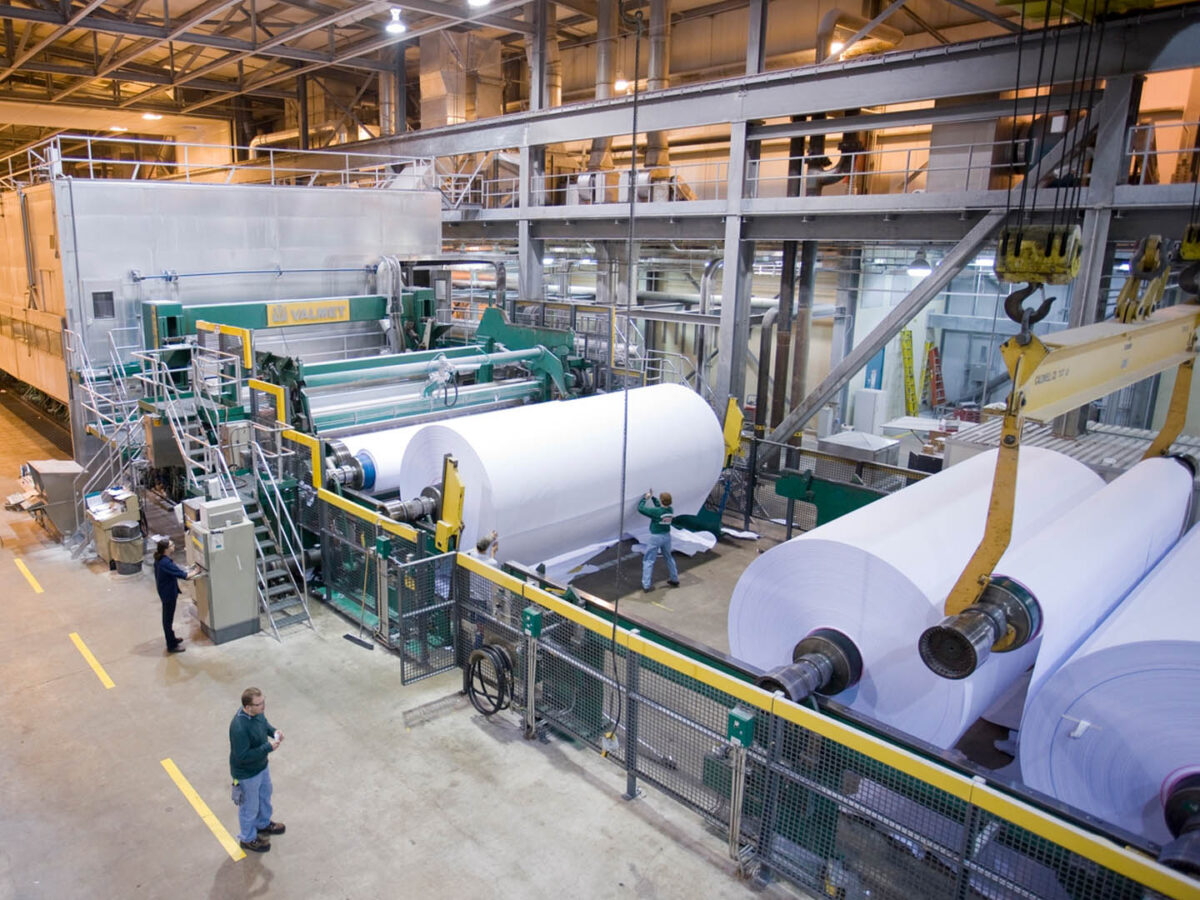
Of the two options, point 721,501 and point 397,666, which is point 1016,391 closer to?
point 397,666

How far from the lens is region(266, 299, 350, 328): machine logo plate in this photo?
1188cm

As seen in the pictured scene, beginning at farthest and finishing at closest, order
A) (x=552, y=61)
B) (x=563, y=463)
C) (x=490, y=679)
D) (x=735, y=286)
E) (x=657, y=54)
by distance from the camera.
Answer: (x=552, y=61) < (x=657, y=54) < (x=735, y=286) < (x=563, y=463) < (x=490, y=679)

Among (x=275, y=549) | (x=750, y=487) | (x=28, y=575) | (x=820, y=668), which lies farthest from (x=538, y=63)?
(x=820, y=668)

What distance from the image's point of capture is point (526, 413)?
30.2ft

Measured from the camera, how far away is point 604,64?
16.4m

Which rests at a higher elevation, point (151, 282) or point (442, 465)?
point (151, 282)

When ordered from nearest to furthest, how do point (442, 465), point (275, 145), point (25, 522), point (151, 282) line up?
point (442, 465)
point (25, 522)
point (151, 282)
point (275, 145)

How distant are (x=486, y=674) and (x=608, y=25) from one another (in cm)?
1455

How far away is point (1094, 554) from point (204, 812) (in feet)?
21.2

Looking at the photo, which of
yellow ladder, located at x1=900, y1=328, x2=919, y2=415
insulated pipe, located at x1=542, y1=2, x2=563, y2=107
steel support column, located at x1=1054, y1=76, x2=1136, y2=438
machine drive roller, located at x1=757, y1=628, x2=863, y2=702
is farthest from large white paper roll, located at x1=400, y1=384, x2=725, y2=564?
yellow ladder, located at x1=900, y1=328, x2=919, y2=415

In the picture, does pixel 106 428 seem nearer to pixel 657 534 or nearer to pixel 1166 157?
pixel 657 534

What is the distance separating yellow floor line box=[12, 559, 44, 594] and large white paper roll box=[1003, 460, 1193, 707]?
9965 mm

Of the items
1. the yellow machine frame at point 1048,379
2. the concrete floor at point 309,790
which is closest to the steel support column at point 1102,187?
the yellow machine frame at point 1048,379

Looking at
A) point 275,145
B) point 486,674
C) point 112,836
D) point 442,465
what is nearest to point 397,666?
point 486,674
